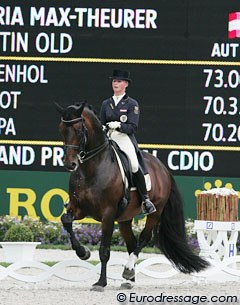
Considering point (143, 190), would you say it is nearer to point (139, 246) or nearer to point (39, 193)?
point (139, 246)

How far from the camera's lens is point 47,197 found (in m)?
15.4

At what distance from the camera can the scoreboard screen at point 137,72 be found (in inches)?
595

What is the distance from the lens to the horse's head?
33.6ft

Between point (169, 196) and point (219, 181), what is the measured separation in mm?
3223

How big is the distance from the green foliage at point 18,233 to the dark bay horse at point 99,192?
319 centimetres

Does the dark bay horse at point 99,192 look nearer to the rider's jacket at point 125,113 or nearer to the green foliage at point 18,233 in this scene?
the rider's jacket at point 125,113

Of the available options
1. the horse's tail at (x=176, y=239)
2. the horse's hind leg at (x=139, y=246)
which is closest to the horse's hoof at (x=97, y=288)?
the horse's hind leg at (x=139, y=246)

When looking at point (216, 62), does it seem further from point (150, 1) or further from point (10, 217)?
point (10, 217)

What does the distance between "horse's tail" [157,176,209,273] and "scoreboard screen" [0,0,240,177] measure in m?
3.13

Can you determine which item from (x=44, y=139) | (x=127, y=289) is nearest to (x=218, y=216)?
(x=127, y=289)

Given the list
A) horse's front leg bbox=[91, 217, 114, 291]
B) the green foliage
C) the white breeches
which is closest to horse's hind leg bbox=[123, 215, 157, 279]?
horse's front leg bbox=[91, 217, 114, 291]

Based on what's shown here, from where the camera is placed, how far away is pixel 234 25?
1516 cm

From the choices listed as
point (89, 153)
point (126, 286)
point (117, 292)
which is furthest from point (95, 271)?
point (89, 153)

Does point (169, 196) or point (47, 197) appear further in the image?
point (47, 197)
